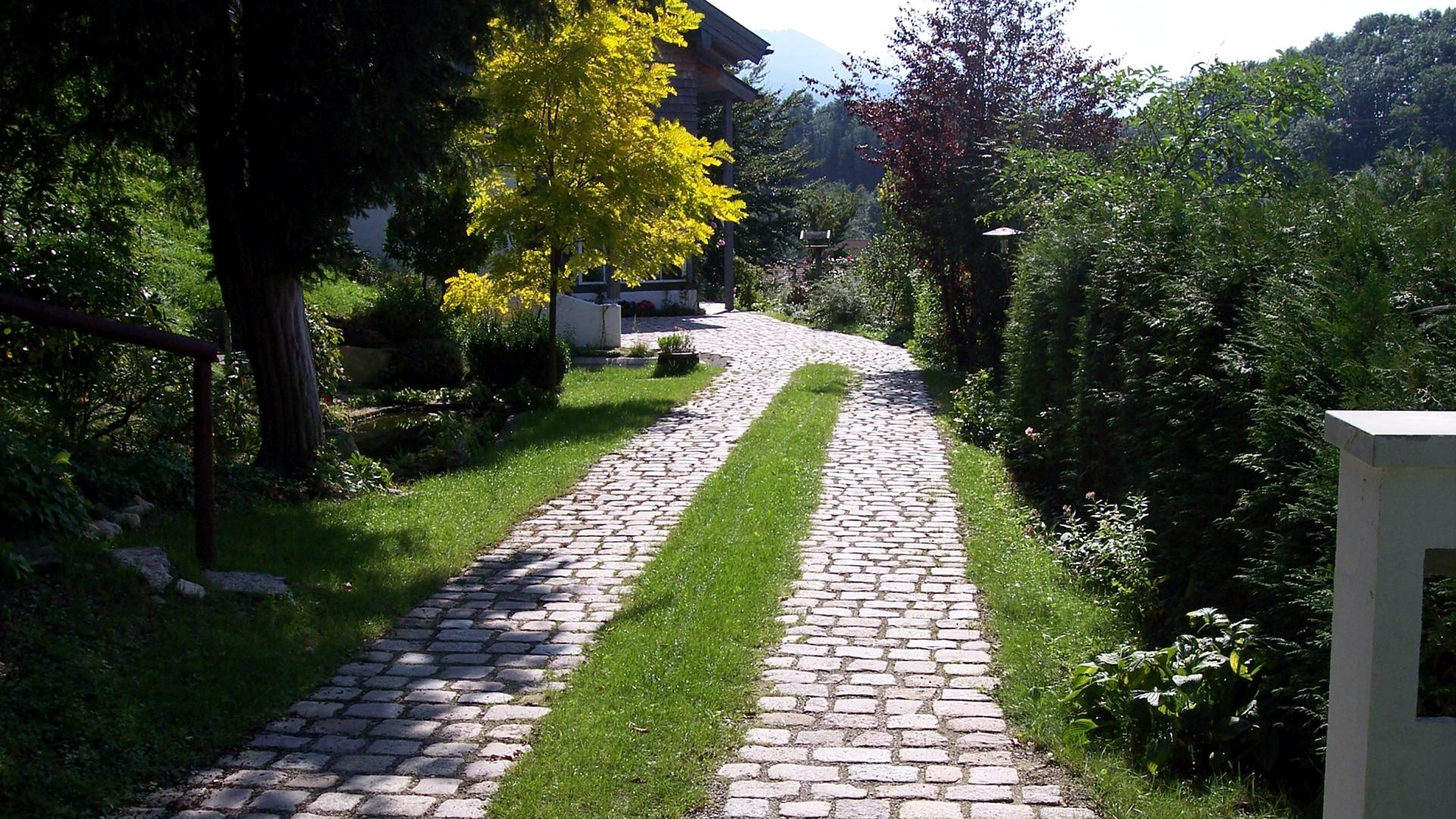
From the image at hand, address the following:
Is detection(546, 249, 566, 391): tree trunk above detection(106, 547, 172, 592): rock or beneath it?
above

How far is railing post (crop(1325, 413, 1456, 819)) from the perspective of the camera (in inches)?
117

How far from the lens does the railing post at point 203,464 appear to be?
681 cm

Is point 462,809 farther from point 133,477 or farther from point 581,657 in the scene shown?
point 133,477

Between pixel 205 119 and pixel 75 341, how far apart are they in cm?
204

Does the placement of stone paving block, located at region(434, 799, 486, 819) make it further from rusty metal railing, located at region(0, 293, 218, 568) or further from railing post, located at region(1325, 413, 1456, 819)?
rusty metal railing, located at region(0, 293, 218, 568)

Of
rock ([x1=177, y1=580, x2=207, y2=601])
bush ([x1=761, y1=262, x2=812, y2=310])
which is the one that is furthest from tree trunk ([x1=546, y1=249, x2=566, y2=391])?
bush ([x1=761, y1=262, x2=812, y2=310])

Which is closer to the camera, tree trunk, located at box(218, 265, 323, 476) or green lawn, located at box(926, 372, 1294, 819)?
green lawn, located at box(926, 372, 1294, 819)

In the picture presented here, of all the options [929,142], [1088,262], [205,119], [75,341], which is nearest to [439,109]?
[205,119]

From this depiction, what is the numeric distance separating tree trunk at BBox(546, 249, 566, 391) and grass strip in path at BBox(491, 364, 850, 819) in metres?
6.67

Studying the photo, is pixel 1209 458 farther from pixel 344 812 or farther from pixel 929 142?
pixel 929 142

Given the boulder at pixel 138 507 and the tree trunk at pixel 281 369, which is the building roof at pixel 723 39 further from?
the boulder at pixel 138 507

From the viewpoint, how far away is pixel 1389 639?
3.08 metres

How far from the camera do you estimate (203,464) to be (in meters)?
6.85

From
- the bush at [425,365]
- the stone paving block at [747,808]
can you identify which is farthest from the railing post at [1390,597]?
the bush at [425,365]
